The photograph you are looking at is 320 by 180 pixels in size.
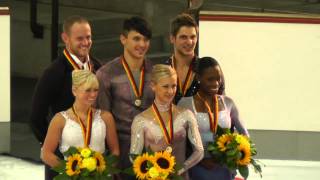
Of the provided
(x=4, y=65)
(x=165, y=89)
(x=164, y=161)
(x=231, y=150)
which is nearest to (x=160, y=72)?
(x=165, y=89)

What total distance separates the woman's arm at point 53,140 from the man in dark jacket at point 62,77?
0.50 feet

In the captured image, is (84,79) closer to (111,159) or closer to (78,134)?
(78,134)

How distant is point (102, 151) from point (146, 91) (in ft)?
1.31

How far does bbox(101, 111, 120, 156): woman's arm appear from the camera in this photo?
13.5ft

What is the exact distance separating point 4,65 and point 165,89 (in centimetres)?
356

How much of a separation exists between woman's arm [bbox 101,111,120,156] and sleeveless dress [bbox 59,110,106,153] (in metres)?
0.02

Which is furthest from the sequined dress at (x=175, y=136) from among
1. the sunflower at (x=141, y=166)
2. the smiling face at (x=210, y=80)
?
the smiling face at (x=210, y=80)

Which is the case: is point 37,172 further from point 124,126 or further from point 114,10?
point 114,10

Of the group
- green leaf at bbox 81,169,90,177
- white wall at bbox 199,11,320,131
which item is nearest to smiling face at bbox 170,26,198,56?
green leaf at bbox 81,169,90,177

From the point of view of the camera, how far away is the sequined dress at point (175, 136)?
13.2 ft

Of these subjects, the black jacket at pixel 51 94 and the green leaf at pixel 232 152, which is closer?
the green leaf at pixel 232 152

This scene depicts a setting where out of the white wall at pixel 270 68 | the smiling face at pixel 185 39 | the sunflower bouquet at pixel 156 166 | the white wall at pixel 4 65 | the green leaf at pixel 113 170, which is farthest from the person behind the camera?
the white wall at pixel 270 68

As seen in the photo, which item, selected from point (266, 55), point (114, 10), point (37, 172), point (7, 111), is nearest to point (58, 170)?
point (37, 172)

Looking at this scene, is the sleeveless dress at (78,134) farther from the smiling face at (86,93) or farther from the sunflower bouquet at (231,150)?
the sunflower bouquet at (231,150)
